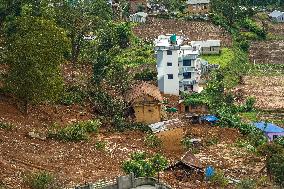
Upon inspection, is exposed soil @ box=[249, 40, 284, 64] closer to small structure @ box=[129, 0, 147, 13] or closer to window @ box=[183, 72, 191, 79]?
window @ box=[183, 72, 191, 79]

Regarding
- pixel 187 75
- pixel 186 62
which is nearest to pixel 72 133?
pixel 187 75

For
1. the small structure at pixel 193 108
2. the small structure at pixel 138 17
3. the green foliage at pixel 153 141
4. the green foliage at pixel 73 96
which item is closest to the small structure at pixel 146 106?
the green foliage at pixel 73 96

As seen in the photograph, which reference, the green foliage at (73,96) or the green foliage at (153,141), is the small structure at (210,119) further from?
the green foliage at (73,96)

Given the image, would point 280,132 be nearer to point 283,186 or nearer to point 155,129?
point 155,129

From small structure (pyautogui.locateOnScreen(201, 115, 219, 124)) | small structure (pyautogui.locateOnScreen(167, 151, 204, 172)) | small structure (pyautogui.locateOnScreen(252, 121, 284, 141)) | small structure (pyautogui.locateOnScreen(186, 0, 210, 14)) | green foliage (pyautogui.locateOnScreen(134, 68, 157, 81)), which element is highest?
small structure (pyautogui.locateOnScreen(186, 0, 210, 14))

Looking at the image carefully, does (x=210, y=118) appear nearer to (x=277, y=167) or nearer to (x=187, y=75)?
(x=187, y=75)

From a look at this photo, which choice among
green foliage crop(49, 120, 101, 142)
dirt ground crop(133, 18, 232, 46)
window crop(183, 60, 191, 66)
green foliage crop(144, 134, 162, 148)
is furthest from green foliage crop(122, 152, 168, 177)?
dirt ground crop(133, 18, 232, 46)

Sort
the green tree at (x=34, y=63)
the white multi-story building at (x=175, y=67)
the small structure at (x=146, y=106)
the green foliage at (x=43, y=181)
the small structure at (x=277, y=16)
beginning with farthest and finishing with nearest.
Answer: the small structure at (x=277, y=16) < the white multi-story building at (x=175, y=67) < the small structure at (x=146, y=106) < the green tree at (x=34, y=63) < the green foliage at (x=43, y=181)
